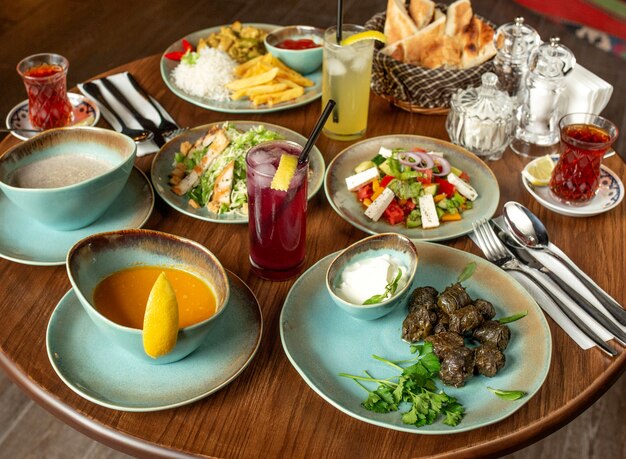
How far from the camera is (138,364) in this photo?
1309 millimetres

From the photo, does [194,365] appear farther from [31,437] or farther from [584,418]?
[584,418]

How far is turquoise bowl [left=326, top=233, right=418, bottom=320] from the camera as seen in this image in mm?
1372

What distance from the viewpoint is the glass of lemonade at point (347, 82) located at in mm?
1975

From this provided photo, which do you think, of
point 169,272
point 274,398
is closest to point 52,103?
point 169,272

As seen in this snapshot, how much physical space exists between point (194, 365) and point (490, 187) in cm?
95

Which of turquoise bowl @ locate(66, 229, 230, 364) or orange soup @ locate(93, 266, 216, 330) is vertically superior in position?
turquoise bowl @ locate(66, 229, 230, 364)

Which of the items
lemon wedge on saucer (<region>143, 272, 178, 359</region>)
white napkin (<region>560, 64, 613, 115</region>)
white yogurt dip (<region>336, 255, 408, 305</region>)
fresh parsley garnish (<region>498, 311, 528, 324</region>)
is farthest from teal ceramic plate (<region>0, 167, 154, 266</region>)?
white napkin (<region>560, 64, 613, 115</region>)

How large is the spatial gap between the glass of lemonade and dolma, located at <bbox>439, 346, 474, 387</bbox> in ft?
3.08

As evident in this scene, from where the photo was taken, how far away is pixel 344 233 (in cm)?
Result: 172

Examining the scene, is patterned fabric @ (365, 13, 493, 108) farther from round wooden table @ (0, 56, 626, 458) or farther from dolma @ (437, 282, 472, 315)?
dolma @ (437, 282, 472, 315)

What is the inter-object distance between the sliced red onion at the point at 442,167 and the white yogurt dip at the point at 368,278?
452 millimetres

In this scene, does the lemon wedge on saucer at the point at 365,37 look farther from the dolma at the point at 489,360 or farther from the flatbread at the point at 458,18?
the dolma at the point at 489,360

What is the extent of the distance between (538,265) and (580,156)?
0.36 m

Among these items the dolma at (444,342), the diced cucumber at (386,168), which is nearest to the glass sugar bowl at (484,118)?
the diced cucumber at (386,168)
